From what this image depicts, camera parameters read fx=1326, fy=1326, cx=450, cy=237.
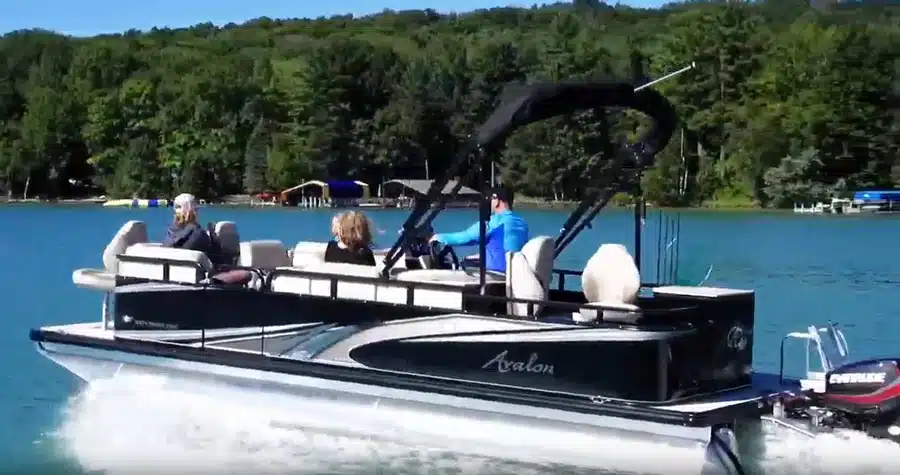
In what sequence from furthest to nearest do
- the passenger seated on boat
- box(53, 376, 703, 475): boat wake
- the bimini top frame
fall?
1. the passenger seated on boat
2. the bimini top frame
3. box(53, 376, 703, 475): boat wake

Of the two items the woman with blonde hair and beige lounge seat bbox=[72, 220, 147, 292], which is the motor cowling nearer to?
the woman with blonde hair

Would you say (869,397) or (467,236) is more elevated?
(467,236)

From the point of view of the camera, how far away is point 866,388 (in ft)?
26.9

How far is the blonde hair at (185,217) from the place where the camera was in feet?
35.6

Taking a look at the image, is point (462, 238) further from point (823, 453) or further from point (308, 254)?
point (823, 453)

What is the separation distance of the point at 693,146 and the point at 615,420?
227 feet

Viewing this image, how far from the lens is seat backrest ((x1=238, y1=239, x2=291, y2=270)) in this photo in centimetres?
1077

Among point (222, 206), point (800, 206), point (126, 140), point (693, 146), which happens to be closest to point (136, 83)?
point (126, 140)

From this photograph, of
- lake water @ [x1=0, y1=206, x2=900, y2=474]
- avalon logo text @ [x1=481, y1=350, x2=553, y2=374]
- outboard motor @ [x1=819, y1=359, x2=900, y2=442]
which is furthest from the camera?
lake water @ [x1=0, y1=206, x2=900, y2=474]

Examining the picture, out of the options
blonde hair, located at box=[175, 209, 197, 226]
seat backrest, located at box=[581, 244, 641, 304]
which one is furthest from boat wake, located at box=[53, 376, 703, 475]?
blonde hair, located at box=[175, 209, 197, 226]

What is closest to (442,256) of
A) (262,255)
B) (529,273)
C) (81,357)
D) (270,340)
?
(529,273)

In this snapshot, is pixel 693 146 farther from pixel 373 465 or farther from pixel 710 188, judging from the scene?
pixel 373 465

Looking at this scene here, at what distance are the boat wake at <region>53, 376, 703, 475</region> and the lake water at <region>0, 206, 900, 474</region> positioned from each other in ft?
0.04

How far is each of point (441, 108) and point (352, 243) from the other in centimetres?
7215
